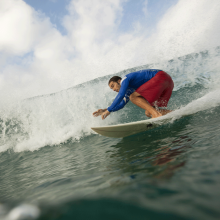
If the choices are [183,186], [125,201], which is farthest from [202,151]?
[125,201]

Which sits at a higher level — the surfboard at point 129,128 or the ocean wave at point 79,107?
the ocean wave at point 79,107

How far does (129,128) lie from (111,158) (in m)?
1.23

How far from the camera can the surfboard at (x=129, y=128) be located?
122 inches

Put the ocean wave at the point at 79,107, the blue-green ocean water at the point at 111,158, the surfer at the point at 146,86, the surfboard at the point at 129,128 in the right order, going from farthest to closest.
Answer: the ocean wave at the point at 79,107
the surfer at the point at 146,86
the surfboard at the point at 129,128
the blue-green ocean water at the point at 111,158

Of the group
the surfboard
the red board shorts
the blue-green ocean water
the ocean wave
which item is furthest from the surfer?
the ocean wave

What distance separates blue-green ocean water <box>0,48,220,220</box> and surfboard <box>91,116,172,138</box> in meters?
0.14

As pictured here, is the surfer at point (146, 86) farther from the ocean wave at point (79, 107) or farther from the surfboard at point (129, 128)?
the ocean wave at point (79, 107)

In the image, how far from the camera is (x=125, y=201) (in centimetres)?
74

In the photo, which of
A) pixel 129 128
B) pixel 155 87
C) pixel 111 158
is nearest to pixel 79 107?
pixel 129 128

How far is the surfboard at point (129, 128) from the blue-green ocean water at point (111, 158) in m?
0.14

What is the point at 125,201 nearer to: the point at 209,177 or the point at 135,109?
the point at 209,177

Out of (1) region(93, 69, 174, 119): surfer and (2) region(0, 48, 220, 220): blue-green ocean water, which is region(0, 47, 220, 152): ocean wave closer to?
(2) region(0, 48, 220, 220): blue-green ocean water

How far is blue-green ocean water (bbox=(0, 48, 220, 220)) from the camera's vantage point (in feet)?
2.36

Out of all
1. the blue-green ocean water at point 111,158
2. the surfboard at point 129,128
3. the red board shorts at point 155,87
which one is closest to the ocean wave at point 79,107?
the blue-green ocean water at point 111,158
